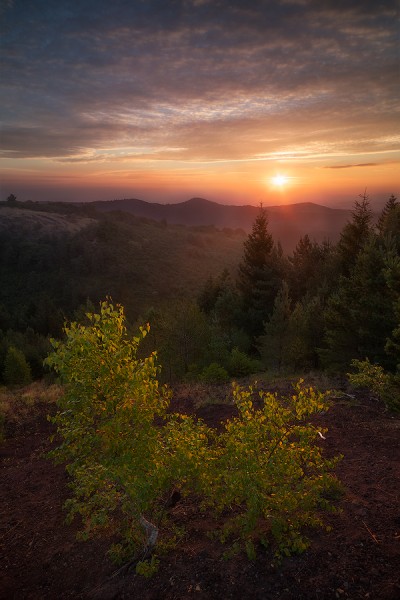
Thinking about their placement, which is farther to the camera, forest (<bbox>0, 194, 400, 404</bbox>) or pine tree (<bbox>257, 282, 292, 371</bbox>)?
pine tree (<bbox>257, 282, 292, 371</bbox>)

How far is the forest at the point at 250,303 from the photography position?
56.5 ft

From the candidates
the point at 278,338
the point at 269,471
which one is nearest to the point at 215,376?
the point at 278,338

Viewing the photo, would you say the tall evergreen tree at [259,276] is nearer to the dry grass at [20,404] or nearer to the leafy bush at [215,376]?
the leafy bush at [215,376]

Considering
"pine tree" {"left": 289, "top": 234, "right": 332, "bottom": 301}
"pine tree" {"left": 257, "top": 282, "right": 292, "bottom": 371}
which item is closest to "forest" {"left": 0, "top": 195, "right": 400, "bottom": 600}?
"pine tree" {"left": 257, "top": 282, "right": 292, "bottom": 371}

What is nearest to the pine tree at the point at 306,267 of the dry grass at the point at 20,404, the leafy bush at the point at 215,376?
the leafy bush at the point at 215,376

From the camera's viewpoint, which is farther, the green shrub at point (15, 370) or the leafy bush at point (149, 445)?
the green shrub at point (15, 370)

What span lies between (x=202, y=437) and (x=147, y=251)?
111 metres

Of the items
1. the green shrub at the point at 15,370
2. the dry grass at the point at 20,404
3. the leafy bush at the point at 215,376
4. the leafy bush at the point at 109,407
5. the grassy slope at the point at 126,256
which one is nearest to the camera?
the leafy bush at the point at 109,407

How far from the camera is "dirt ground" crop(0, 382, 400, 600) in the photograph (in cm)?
557

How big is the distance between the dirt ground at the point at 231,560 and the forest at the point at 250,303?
3115 millimetres

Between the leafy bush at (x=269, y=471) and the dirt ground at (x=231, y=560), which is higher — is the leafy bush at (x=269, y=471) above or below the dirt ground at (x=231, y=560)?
above

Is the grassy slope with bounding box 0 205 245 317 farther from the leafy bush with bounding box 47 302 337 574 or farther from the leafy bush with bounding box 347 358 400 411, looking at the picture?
the leafy bush with bounding box 47 302 337 574

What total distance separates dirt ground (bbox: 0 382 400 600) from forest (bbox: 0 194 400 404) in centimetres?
311

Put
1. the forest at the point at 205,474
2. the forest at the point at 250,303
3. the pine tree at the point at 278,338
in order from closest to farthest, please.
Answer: the forest at the point at 205,474 < the forest at the point at 250,303 < the pine tree at the point at 278,338
